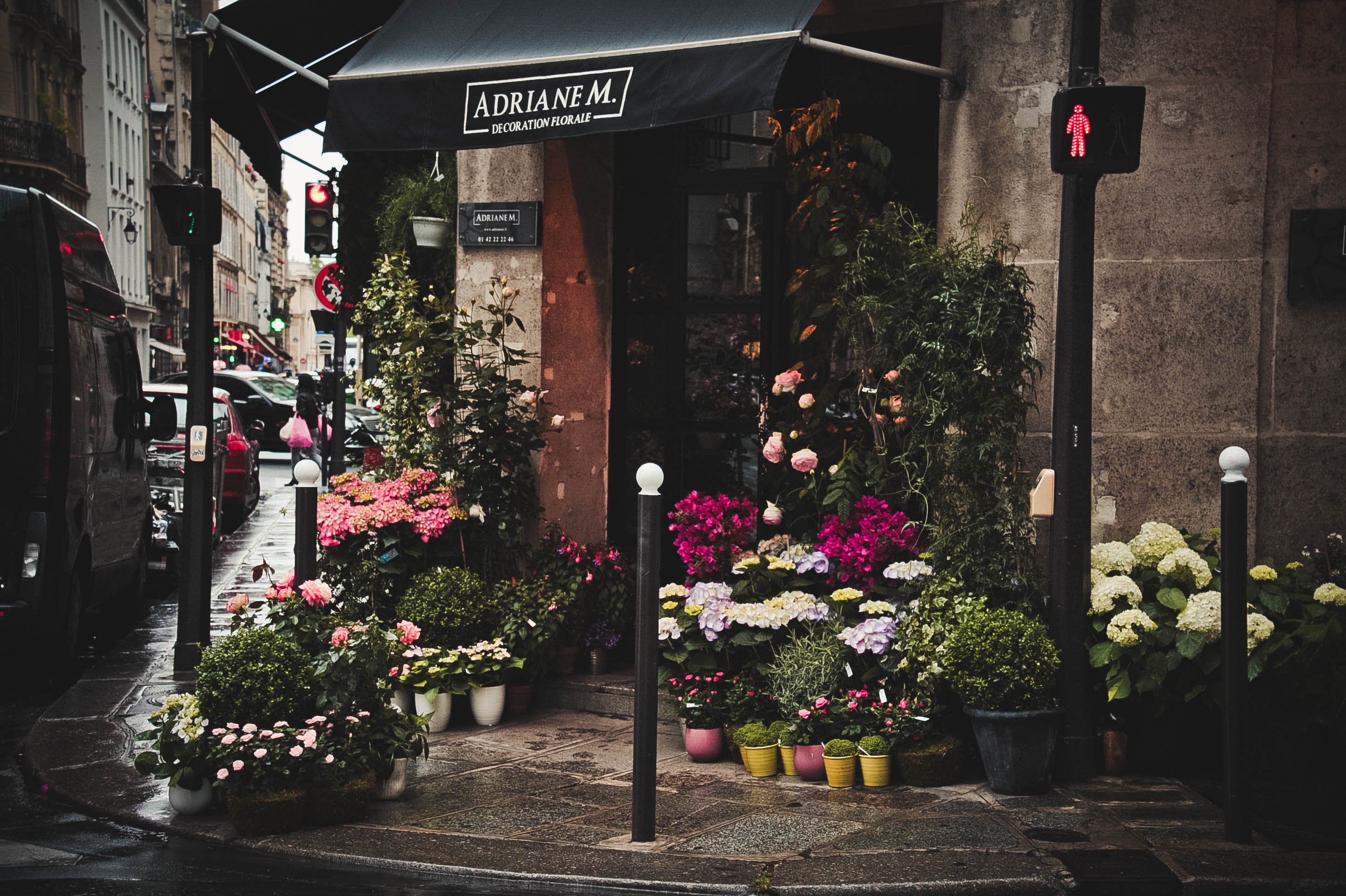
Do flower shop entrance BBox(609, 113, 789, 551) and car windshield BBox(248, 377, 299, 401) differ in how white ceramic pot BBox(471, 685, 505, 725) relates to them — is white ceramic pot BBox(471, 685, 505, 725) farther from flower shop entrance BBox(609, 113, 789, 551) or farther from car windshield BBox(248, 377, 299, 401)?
car windshield BBox(248, 377, 299, 401)

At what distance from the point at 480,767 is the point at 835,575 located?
1965 mm

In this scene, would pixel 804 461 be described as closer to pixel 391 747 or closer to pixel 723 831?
pixel 723 831

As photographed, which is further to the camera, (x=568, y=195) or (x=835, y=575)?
(x=568, y=195)

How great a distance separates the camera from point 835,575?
22.4 ft

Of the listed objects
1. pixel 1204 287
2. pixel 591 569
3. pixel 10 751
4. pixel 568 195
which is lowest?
pixel 10 751

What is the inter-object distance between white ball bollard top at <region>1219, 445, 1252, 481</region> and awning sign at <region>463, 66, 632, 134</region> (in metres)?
3.20

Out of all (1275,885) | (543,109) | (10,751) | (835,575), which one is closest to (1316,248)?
(835,575)

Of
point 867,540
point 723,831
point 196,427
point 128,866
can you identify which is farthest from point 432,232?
point 723,831

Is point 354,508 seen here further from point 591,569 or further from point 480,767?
point 480,767

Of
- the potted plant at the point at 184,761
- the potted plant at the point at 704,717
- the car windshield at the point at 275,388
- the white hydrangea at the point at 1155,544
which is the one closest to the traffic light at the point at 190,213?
the potted plant at the point at 184,761

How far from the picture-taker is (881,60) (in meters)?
6.56

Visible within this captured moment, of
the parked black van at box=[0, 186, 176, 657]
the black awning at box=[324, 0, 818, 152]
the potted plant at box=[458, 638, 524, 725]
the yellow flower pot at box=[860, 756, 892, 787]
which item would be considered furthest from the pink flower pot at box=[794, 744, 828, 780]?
the parked black van at box=[0, 186, 176, 657]

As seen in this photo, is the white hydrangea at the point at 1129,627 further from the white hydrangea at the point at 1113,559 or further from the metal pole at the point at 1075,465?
the white hydrangea at the point at 1113,559

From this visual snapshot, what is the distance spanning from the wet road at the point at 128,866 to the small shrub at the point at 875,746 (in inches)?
78.8
